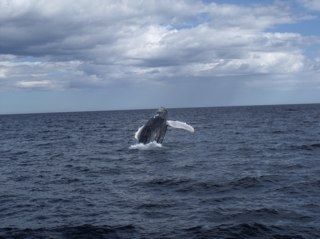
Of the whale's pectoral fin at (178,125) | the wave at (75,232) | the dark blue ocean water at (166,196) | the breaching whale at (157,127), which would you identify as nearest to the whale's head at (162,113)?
the breaching whale at (157,127)

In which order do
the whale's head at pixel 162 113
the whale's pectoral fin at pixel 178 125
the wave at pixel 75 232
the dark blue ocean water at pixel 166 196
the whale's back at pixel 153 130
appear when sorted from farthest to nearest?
the whale's head at pixel 162 113 → the whale's pectoral fin at pixel 178 125 → the whale's back at pixel 153 130 → the dark blue ocean water at pixel 166 196 → the wave at pixel 75 232

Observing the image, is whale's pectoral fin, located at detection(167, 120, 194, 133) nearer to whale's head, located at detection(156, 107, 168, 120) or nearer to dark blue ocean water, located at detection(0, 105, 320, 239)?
whale's head, located at detection(156, 107, 168, 120)

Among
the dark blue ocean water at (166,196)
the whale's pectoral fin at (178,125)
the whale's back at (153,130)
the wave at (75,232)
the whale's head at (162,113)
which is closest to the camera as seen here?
the wave at (75,232)

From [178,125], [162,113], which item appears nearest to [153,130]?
[162,113]

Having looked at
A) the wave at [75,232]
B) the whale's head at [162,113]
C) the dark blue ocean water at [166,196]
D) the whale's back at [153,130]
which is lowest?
the wave at [75,232]

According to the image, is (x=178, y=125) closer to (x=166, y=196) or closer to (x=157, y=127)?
(x=157, y=127)

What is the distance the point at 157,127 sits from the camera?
32438 mm

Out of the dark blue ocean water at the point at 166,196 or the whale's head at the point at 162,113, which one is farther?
the whale's head at the point at 162,113

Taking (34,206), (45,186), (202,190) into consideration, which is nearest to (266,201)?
(202,190)

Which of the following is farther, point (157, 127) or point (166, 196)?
point (157, 127)

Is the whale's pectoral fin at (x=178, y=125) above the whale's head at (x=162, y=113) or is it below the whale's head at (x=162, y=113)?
below

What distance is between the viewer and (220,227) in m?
13.0

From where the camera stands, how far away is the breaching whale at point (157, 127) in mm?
32469

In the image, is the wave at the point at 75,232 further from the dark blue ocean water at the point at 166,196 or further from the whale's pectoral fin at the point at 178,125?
the whale's pectoral fin at the point at 178,125
